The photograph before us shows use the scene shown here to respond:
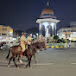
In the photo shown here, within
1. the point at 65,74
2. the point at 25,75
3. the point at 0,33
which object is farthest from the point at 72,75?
the point at 0,33

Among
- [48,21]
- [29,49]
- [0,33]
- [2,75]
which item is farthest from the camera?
[0,33]

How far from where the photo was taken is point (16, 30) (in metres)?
109

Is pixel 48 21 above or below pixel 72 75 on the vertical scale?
above

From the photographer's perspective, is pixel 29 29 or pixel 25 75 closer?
pixel 25 75

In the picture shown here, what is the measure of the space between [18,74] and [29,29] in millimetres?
100710

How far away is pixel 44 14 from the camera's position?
58.4 metres

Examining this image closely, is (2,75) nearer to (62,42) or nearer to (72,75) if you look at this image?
(72,75)

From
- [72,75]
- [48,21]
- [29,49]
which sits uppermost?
[48,21]

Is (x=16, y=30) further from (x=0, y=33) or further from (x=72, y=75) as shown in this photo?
(x=72, y=75)

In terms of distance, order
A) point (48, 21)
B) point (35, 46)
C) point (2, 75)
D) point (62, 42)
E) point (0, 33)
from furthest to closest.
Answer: point (0, 33) < point (48, 21) < point (62, 42) < point (35, 46) < point (2, 75)

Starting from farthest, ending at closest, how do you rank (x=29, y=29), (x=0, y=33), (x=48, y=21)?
(x=29, y=29) → (x=0, y=33) → (x=48, y=21)

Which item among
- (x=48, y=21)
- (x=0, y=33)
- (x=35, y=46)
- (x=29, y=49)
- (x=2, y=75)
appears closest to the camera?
(x=2, y=75)

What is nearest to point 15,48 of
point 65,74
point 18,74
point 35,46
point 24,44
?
point 24,44

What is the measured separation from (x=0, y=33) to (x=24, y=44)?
84628mm
